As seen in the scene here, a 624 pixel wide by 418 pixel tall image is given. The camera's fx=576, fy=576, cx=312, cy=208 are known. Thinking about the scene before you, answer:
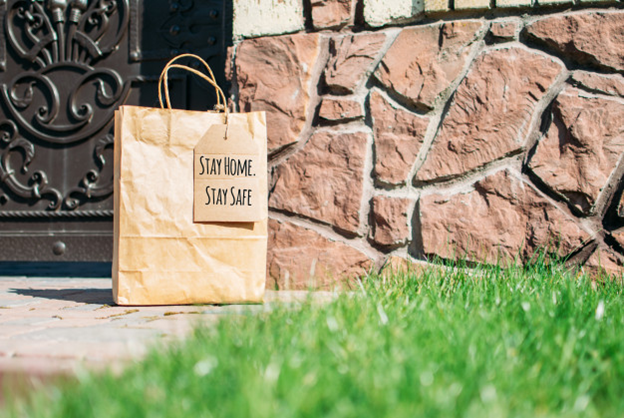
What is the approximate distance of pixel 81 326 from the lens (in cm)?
137

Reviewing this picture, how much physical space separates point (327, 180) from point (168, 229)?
64 centimetres

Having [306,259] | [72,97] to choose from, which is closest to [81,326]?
[306,259]

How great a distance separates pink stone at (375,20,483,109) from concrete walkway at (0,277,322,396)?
860 millimetres

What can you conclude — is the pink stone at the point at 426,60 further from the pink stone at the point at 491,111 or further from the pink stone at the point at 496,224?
the pink stone at the point at 496,224

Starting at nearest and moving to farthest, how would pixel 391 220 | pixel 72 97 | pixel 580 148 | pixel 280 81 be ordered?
pixel 580 148 → pixel 391 220 → pixel 280 81 → pixel 72 97

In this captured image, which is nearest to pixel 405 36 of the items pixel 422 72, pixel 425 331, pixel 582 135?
pixel 422 72

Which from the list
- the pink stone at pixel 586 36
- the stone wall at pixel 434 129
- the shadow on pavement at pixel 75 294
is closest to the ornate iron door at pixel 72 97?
the shadow on pavement at pixel 75 294

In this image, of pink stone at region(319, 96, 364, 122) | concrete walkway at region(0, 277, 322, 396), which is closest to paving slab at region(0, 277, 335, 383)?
concrete walkway at region(0, 277, 322, 396)

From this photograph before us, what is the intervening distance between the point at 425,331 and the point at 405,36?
1354mm

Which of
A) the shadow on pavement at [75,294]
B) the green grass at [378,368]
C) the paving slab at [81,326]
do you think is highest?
the green grass at [378,368]

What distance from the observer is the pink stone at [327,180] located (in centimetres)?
209

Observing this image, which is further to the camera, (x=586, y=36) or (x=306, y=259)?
(x=306, y=259)

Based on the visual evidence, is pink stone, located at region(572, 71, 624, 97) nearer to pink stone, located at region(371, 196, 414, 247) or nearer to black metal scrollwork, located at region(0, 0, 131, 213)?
pink stone, located at region(371, 196, 414, 247)

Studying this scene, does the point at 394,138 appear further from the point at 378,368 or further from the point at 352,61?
the point at 378,368
